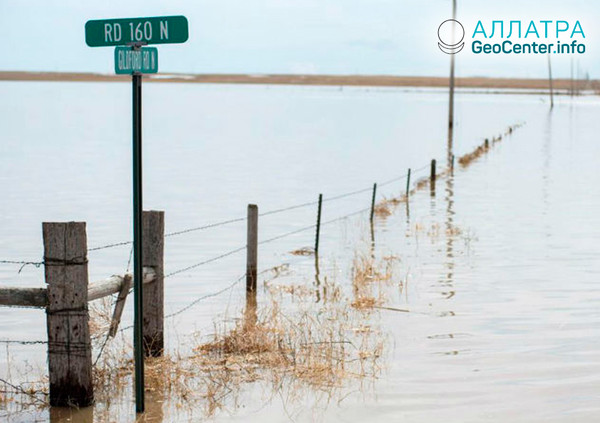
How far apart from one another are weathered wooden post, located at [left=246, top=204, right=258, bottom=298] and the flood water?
1.01ft

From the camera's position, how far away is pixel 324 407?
324 inches

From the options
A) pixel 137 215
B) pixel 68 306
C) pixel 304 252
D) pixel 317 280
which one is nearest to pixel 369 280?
pixel 317 280

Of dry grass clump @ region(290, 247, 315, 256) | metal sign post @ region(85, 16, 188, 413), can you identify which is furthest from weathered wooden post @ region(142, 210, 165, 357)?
dry grass clump @ region(290, 247, 315, 256)

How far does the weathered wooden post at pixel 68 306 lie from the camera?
769 centimetres

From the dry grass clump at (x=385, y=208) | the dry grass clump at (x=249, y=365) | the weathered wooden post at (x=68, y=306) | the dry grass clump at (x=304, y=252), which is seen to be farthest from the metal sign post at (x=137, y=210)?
the dry grass clump at (x=385, y=208)

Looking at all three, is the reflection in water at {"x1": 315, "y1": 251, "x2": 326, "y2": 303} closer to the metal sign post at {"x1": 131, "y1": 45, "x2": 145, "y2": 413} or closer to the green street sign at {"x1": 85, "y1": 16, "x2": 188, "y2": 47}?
the metal sign post at {"x1": 131, "y1": 45, "x2": 145, "y2": 413}

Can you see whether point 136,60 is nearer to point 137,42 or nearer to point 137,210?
point 137,42

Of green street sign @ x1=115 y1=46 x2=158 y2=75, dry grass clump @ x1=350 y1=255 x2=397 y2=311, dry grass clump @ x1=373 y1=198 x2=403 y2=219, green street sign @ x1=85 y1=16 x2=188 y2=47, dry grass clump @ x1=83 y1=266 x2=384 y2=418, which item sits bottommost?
dry grass clump @ x1=83 y1=266 x2=384 y2=418

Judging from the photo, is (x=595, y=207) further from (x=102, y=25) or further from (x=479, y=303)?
(x=102, y=25)

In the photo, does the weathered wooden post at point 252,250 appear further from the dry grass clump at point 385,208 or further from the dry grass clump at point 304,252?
the dry grass clump at point 385,208

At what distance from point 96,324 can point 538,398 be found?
4.80 meters

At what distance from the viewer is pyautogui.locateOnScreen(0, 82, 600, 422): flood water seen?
859 cm

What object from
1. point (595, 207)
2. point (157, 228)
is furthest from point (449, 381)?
point (595, 207)

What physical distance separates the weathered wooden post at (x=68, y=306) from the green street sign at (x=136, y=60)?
1502mm
